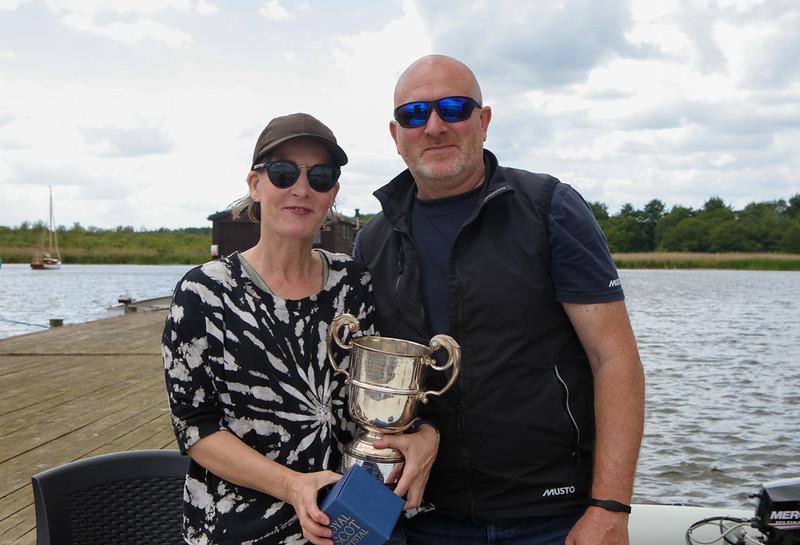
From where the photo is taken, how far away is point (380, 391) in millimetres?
1674

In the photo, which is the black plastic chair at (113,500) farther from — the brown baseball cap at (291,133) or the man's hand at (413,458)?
the brown baseball cap at (291,133)

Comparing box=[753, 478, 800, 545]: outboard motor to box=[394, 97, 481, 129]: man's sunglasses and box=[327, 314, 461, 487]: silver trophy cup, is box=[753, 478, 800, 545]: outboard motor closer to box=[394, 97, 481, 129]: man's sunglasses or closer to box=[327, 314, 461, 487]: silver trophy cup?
box=[327, 314, 461, 487]: silver trophy cup

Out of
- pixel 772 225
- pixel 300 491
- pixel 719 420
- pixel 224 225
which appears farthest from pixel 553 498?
pixel 772 225

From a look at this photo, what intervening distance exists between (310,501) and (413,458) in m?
0.26

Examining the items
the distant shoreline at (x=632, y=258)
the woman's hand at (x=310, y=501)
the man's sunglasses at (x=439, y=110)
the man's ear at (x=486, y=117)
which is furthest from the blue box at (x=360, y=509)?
the distant shoreline at (x=632, y=258)

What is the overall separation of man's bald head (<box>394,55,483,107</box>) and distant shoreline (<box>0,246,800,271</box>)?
53.3 meters

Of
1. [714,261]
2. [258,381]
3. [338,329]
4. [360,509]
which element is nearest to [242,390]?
[258,381]

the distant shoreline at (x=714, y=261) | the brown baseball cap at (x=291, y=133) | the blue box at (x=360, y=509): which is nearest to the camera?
the blue box at (x=360, y=509)

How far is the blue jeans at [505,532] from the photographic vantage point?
1947 millimetres

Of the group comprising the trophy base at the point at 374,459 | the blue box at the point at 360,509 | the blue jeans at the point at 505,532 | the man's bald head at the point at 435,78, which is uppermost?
the man's bald head at the point at 435,78

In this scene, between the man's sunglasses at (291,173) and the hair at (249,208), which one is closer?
the man's sunglasses at (291,173)

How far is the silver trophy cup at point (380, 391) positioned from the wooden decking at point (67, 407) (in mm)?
2131

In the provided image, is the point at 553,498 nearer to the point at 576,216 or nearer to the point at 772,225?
the point at 576,216

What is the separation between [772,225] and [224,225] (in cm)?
6201
